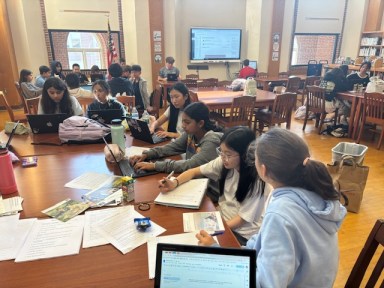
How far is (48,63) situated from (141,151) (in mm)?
6029

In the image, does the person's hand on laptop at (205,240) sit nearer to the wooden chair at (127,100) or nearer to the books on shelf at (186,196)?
Answer: the books on shelf at (186,196)

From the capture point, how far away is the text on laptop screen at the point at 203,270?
81 cm

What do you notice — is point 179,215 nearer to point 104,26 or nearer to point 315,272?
point 315,272

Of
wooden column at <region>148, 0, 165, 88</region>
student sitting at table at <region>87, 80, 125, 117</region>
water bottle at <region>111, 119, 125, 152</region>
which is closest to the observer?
water bottle at <region>111, 119, 125, 152</region>

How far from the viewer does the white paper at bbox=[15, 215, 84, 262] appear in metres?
1.07

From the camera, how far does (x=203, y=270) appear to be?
32.0 inches

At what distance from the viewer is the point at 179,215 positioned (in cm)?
132

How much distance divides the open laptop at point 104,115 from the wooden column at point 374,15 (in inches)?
332

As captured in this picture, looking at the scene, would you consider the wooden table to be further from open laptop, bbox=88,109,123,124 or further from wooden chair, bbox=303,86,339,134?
open laptop, bbox=88,109,123,124

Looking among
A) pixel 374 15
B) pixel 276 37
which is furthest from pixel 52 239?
pixel 374 15

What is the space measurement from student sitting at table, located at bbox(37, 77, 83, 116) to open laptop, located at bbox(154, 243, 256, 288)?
239 cm

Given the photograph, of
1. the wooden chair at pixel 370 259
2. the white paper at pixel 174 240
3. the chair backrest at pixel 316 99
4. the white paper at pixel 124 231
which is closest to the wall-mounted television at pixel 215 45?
the chair backrest at pixel 316 99

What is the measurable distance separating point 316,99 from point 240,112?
5.43ft

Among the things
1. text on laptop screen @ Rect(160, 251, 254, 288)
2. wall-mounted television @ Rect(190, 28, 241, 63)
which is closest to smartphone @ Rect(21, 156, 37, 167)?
text on laptop screen @ Rect(160, 251, 254, 288)
